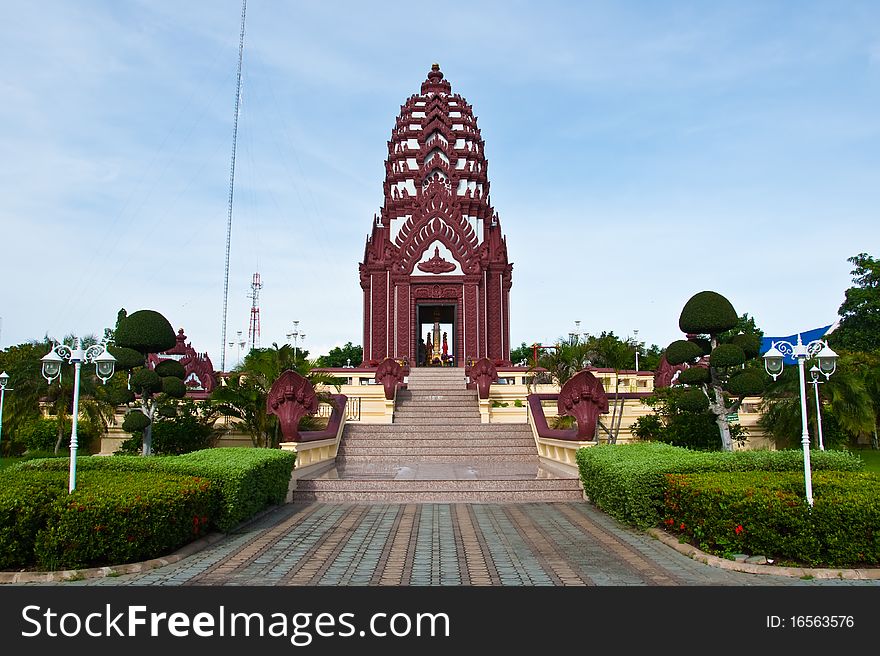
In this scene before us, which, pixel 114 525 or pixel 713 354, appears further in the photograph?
pixel 713 354

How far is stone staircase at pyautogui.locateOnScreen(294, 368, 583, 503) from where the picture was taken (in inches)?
449

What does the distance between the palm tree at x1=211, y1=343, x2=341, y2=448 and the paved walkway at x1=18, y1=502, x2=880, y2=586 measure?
4900 millimetres

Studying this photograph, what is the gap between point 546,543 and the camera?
25.4 feet

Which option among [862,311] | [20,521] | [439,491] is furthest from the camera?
[862,311]

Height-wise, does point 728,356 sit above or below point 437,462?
above

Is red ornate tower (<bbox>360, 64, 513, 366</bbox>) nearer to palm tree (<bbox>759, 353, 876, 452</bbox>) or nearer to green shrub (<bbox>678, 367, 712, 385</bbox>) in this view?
palm tree (<bbox>759, 353, 876, 452</bbox>)

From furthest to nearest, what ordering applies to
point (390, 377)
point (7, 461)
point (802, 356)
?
point (390, 377) < point (7, 461) < point (802, 356)

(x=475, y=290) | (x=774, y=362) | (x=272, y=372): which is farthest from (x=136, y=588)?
(x=475, y=290)

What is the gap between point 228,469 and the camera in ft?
27.7

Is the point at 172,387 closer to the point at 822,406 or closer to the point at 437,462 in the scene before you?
the point at 437,462

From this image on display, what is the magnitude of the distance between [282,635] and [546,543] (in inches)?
160

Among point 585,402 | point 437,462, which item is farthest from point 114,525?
point 437,462

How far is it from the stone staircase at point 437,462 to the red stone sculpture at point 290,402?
945 millimetres

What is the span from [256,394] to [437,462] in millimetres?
4394
